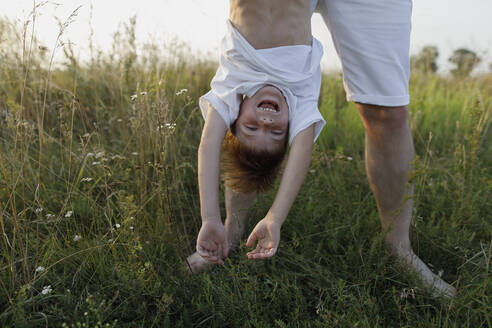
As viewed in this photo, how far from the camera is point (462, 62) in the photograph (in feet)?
15.8

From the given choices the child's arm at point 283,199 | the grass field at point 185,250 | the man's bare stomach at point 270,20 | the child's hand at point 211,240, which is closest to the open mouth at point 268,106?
the child's arm at point 283,199

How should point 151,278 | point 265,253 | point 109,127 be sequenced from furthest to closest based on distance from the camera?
point 109,127, point 151,278, point 265,253

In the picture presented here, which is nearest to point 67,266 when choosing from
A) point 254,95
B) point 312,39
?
point 254,95

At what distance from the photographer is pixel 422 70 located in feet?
18.1

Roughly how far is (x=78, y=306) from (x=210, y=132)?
97cm

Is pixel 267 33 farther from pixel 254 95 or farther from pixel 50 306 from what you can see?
pixel 50 306

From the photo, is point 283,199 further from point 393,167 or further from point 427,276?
point 427,276

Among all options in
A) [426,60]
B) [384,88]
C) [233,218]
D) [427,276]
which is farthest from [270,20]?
[426,60]

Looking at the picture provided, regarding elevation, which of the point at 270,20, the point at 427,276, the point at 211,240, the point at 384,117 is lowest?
the point at 427,276

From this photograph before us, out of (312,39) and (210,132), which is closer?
(210,132)

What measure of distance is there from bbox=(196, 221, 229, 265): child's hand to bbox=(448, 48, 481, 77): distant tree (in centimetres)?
369

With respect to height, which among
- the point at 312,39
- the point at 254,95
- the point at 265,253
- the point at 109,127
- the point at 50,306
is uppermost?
the point at 312,39

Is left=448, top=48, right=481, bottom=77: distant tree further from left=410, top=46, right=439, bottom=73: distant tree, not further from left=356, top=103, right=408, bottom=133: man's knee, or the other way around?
left=356, top=103, right=408, bottom=133: man's knee

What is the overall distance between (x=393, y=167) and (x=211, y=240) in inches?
44.8
